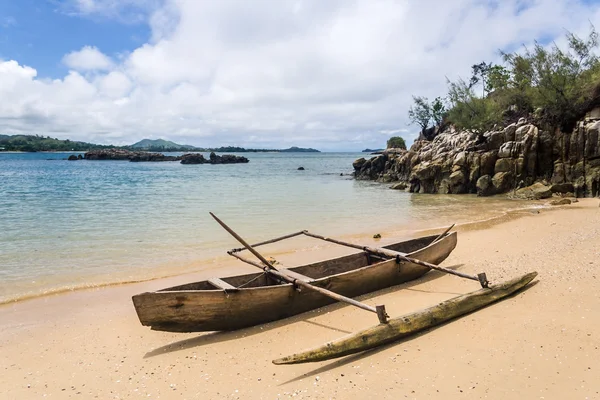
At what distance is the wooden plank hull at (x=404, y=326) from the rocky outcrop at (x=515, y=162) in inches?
761

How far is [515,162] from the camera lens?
1041 inches

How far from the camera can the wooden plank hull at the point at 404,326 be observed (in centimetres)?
513

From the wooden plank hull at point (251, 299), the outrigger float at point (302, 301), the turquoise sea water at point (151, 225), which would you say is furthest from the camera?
the turquoise sea water at point (151, 225)

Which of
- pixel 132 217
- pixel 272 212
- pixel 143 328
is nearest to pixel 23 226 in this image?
pixel 132 217

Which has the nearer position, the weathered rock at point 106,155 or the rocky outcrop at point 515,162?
the rocky outcrop at point 515,162

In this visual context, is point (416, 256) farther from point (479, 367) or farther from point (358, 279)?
point (479, 367)

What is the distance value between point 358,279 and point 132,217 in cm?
1499

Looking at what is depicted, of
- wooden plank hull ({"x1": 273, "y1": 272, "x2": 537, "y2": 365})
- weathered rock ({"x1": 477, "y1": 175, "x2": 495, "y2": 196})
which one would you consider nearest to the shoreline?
weathered rock ({"x1": 477, "y1": 175, "x2": 495, "y2": 196})

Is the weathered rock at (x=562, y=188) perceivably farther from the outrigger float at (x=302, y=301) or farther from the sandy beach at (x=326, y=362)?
the outrigger float at (x=302, y=301)

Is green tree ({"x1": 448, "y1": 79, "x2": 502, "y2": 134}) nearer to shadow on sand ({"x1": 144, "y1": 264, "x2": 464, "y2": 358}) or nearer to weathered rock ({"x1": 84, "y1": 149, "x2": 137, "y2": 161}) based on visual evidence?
shadow on sand ({"x1": 144, "y1": 264, "x2": 464, "y2": 358})

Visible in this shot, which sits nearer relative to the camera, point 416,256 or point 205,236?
point 416,256

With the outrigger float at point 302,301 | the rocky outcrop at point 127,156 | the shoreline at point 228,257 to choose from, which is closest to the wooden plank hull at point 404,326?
the outrigger float at point 302,301

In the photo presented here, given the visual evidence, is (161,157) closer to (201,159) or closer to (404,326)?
→ (201,159)

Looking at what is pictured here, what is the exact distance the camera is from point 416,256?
8.85 metres
